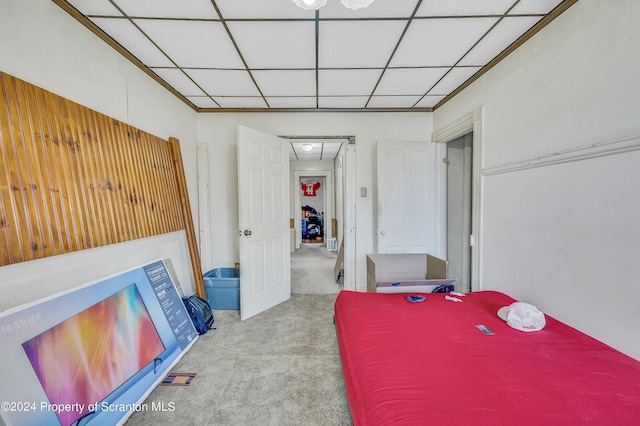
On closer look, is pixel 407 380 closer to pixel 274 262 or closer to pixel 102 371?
pixel 102 371

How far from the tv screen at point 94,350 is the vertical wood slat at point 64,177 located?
1.32ft

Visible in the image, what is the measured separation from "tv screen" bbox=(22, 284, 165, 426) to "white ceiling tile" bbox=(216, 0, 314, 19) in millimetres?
1955

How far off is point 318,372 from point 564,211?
193 cm

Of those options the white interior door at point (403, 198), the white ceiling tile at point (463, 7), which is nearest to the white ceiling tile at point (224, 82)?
the white ceiling tile at point (463, 7)

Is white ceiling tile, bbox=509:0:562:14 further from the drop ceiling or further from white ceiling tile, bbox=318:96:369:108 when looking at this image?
white ceiling tile, bbox=318:96:369:108

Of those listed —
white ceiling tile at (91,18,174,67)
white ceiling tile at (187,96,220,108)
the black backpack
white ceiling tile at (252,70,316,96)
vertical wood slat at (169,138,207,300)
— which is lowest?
the black backpack

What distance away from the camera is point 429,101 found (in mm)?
2926

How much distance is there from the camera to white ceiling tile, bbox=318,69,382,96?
2250 mm

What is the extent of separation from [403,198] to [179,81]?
278 cm

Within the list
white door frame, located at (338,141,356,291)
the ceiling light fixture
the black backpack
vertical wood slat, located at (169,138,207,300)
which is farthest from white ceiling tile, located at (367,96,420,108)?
the black backpack

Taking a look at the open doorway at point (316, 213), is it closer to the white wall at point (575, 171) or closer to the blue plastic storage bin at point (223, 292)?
the blue plastic storage bin at point (223, 292)

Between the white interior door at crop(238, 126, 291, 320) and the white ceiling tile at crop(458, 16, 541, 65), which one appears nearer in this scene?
the white ceiling tile at crop(458, 16, 541, 65)

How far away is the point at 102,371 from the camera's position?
1.38m

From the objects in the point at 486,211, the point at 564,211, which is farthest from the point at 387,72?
the point at 564,211
